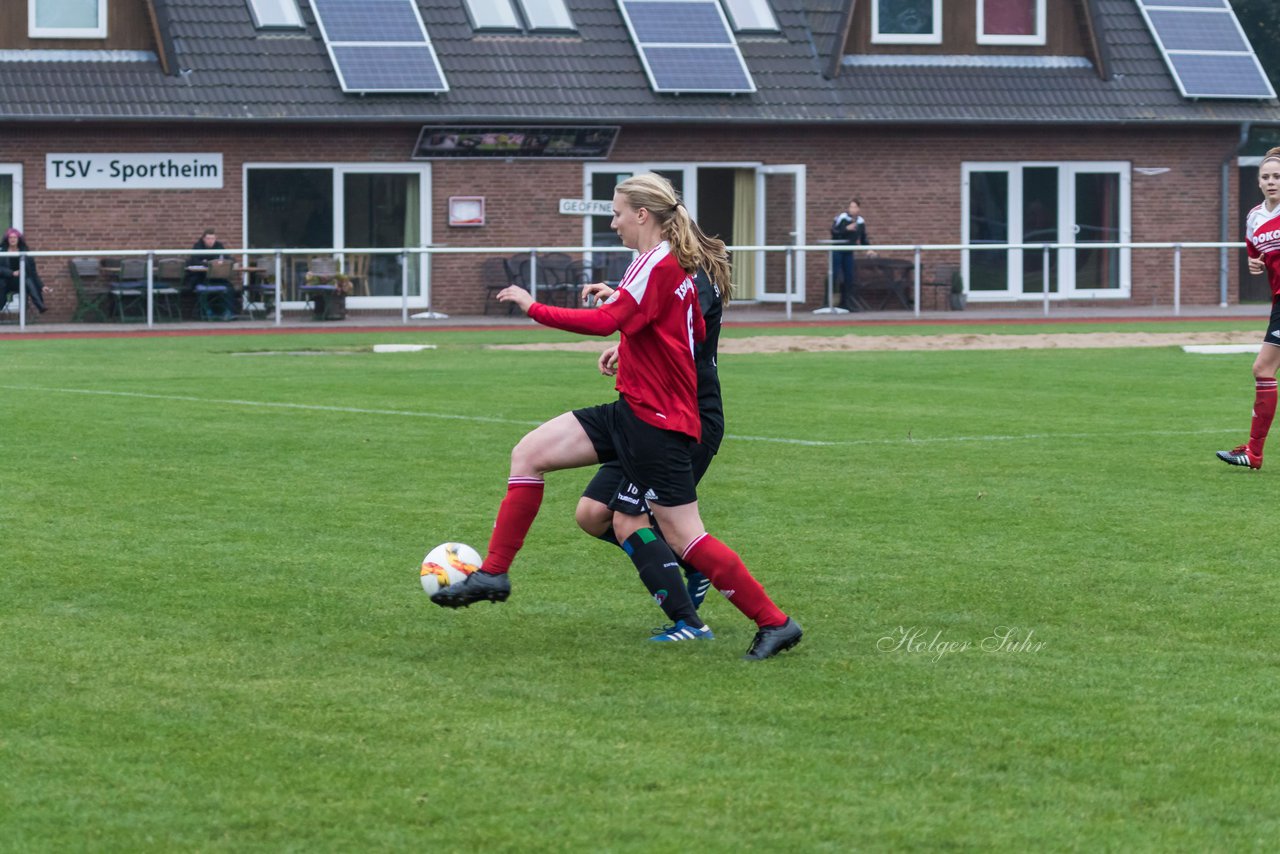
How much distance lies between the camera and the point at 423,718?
20.3 feet

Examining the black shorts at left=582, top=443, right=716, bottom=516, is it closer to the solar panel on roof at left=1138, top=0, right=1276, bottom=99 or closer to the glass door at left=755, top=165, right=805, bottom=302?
the glass door at left=755, top=165, right=805, bottom=302

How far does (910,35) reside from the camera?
121 feet

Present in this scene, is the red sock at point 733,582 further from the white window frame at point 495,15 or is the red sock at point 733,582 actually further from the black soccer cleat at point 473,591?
the white window frame at point 495,15

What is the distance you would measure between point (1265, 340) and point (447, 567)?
7181 mm

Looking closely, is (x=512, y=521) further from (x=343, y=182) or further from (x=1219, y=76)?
(x=1219, y=76)

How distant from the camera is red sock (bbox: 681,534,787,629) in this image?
709cm

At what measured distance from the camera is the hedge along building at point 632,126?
32094 mm

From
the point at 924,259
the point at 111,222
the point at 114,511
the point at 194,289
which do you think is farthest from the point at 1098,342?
the point at 114,511

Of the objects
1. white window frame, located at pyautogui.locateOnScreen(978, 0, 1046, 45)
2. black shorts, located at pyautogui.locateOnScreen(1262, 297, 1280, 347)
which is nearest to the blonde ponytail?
black shorts, located at pyautogui.locateOnScreen(1262, 297, 1280, 347)

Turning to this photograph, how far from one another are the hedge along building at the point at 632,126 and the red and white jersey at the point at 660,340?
22.3m

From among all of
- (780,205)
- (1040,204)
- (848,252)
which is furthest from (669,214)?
(1040,204)

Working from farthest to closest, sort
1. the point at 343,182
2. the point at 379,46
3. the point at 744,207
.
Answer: the point at 744,207
the point at 343,182
the point at 379,46

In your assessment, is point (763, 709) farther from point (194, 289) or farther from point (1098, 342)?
point (194, 289)

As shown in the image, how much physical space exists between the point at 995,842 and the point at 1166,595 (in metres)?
3.62
